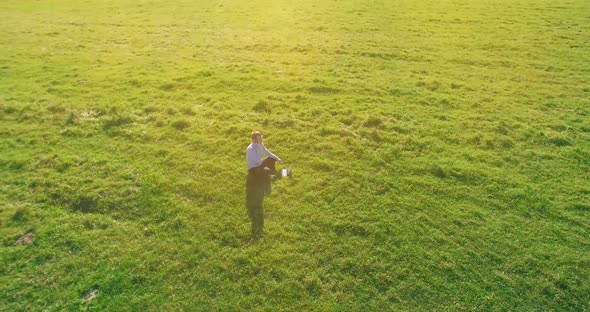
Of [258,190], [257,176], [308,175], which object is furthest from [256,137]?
[308,175]

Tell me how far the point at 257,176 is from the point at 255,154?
112cm

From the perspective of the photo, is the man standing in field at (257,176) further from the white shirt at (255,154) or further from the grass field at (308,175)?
the grass field at (308,175)

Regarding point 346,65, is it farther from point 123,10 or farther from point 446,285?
point 123,10

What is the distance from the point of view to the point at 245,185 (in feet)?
51.5

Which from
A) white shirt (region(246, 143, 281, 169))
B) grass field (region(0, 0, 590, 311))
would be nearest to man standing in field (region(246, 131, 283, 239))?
white shirt (region(246, 143, 281, 169))

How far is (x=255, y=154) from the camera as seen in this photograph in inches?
598

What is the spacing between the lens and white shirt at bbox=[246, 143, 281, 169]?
49.6 feet

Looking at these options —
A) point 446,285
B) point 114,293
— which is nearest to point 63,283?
point 114,293

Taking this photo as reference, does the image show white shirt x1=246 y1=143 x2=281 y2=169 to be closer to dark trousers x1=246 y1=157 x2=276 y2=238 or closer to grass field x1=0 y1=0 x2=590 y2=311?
dark trousers x1=246 y1=157 x2=276 y2=238

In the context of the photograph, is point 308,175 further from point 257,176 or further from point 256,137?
point 256,137

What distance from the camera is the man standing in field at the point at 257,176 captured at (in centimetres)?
1443

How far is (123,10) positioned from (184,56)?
73.0ft

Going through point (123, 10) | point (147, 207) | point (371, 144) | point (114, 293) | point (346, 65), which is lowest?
point (114, 293)

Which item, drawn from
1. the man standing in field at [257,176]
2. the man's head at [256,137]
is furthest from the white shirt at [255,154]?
the man's head at [256,137]
